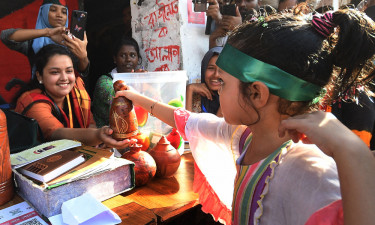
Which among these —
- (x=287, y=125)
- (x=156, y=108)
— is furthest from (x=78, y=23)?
(x=287, y=125)

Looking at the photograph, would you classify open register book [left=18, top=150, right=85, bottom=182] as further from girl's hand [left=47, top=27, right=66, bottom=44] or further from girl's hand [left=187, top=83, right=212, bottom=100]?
girl's hand [left=47, top=27, right=66, bottom=44]

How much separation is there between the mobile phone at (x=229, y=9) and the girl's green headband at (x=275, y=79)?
1.82 m

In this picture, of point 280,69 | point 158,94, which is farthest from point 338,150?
point 158,94

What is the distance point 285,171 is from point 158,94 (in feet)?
3.21

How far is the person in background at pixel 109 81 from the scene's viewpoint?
2.47 meters

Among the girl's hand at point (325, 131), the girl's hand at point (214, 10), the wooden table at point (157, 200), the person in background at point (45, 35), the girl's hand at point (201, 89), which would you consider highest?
the girl's hand at point (214, 10)

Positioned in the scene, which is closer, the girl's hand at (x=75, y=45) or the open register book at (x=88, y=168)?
the open register book at (x=88, y=168)

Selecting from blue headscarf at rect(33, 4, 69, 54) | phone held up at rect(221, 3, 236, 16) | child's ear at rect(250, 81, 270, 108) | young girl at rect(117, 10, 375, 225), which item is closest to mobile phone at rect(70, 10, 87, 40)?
blue headscarf at rect(33, 4, 69, 54)

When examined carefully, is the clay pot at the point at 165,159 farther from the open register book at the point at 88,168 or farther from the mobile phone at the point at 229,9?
the mobile phone at the point at 229,9

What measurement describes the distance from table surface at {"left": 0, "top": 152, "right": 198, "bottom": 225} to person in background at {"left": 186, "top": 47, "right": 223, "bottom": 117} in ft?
3.45

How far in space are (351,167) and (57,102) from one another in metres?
1.98

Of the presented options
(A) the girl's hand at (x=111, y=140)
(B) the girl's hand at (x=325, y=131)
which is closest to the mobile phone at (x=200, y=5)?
(A) the girl's hand at (x=111, y=140)

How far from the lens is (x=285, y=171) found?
72cm

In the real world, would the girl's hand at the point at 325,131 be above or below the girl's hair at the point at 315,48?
below
